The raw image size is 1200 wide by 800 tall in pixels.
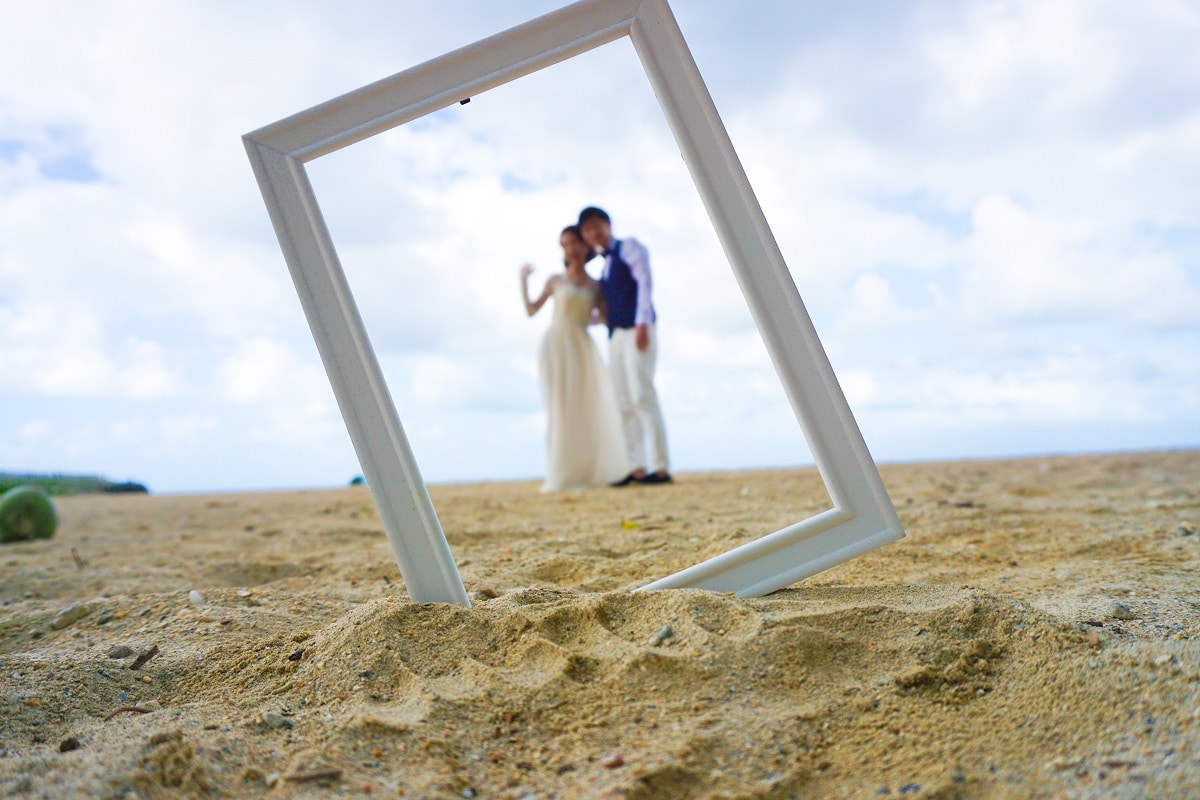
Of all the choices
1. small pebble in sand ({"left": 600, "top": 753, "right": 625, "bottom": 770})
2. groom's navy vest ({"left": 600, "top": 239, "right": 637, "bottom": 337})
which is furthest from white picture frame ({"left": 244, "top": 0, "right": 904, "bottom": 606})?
groom's navy vest ({"left": 600, "top": 239, "right": 637, "bottom": 337})

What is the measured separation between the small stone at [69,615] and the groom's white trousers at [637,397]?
15.6ft

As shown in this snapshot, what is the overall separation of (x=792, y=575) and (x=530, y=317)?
5738 mm

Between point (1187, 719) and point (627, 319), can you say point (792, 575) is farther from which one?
point (627, 319)

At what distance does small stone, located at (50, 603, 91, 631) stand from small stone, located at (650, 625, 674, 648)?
4.97 feet

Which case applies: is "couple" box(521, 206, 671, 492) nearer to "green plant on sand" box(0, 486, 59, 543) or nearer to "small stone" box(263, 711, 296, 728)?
"green plant on sand" box(0, 486, 59, 543)

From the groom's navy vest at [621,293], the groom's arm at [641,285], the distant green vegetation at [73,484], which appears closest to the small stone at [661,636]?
the groom's arm at [641,285]

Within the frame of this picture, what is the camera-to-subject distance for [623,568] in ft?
6.92

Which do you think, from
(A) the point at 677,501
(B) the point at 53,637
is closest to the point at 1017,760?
(B) the point at 53,637

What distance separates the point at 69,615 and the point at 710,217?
1817mm

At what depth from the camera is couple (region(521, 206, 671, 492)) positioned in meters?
6.37

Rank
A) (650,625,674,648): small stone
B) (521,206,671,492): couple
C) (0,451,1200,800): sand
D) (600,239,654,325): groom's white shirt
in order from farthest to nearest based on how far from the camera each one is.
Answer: (521,206,671,492): couple → (600,239,654,325): groom's white shirt → (650,625,674,648): small stone → (0,451,1200,800): sand

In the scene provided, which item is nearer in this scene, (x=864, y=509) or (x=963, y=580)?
(x=864, y=509)

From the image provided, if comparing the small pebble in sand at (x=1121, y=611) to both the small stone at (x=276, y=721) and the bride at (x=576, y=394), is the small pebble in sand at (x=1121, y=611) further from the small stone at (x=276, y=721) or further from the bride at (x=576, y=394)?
the bride at (x=576, y=394)

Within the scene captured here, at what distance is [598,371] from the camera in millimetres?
7129
